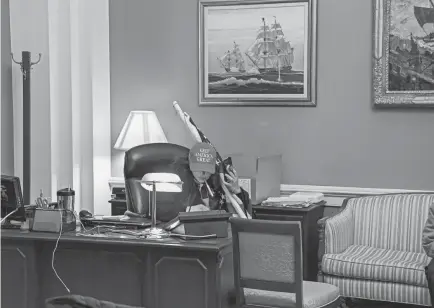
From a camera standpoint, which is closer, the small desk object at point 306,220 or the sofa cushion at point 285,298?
the sofa cushion at point 285,298

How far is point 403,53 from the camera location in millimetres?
5508

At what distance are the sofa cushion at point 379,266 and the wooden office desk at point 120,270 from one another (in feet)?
4.83

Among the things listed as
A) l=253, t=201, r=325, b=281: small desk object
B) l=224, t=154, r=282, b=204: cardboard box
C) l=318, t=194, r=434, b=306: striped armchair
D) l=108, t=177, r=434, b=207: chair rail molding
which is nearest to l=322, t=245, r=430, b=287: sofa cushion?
l=318, t=194, r=434, b=306: striped armchair

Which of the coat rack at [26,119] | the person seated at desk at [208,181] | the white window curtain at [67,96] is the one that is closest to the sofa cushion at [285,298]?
the person seated at desk at [208,181]

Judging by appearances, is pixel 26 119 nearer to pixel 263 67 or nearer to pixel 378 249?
pixel 263 67

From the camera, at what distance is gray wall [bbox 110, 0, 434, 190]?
5.62 metres

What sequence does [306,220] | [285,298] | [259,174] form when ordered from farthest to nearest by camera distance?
[259,174], [306,220], [285,298]

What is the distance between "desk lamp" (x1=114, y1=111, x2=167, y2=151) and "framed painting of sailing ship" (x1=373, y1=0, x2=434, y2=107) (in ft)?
6.71

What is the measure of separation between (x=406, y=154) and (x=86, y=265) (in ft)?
10.2

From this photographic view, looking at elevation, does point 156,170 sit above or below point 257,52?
below

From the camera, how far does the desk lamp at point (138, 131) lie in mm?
5953

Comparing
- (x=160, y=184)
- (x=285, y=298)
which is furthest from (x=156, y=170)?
(x=285, y=298)

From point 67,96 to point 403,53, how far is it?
10.5ft

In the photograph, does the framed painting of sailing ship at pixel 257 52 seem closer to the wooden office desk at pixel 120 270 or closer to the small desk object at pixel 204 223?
the small desk object at pixel 204 223
